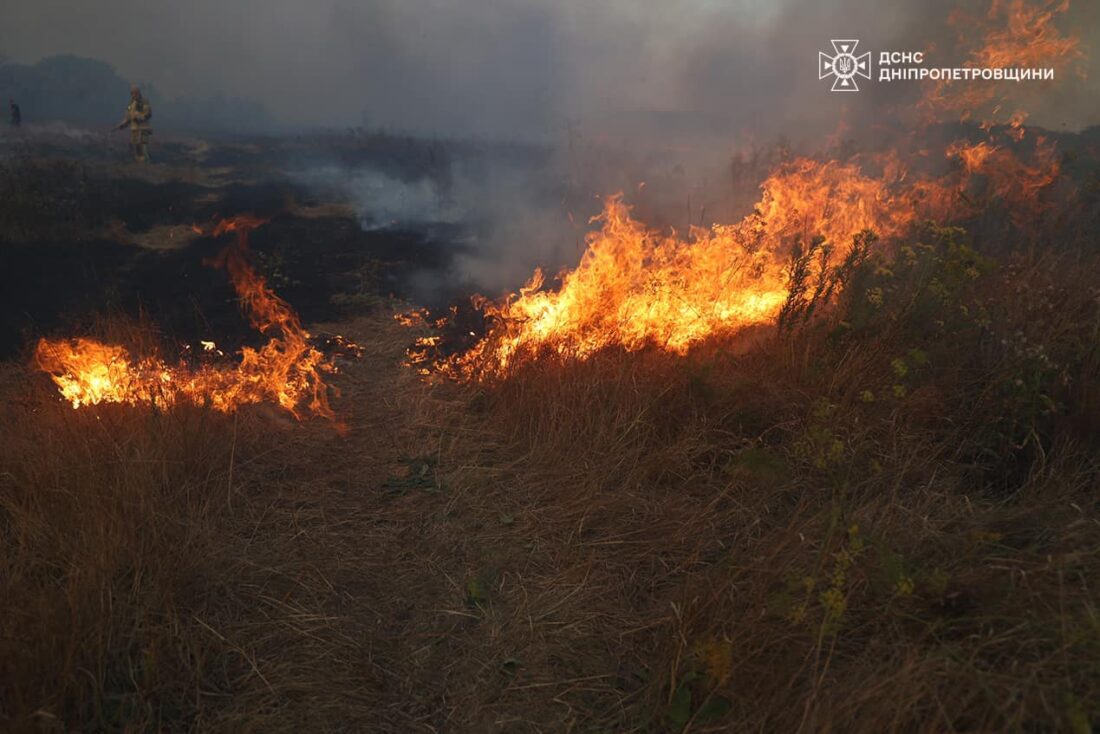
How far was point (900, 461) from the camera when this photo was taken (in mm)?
3191

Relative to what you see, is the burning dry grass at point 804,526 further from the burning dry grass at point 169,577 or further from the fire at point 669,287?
the burning dry grass at point 169,577

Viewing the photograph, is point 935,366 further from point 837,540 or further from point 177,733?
point 177,733

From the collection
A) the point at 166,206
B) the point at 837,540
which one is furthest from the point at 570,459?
the point at 166,206

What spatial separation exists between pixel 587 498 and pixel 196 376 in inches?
140

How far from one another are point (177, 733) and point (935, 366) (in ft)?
14.8

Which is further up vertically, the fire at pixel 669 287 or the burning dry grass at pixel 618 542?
the fire at pixel 669 287

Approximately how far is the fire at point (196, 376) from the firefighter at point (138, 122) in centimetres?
1418

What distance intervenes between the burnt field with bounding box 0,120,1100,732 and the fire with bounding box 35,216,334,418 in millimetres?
37

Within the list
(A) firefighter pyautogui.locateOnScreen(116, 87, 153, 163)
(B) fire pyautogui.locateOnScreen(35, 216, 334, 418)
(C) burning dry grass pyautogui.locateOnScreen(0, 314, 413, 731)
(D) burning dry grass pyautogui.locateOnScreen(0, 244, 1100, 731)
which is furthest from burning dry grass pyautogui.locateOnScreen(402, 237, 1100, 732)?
(A) firefighter pyautogui.locateOnScreen(116, 87, 153, 163)

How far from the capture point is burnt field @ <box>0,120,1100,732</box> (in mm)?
2006

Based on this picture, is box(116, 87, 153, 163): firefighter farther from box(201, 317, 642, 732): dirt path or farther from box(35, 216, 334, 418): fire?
box(201, 317, 642, 732): dirt path

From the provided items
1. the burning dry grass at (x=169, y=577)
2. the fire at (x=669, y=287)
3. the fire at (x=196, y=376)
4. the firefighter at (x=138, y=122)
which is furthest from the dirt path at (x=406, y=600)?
the firefighter at (x=138, y=122)

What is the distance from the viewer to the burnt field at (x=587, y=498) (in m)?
2.01

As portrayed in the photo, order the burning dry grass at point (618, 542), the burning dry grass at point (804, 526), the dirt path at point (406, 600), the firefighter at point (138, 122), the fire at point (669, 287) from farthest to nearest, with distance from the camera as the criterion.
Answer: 1. the firefighter at point (138, 122)
2. the fire at point (669, 287)
3. the dirt path at point (406, 600)
4. the burning dry grass at point (618, 542)
5. the burning dry grass at point (804, 526)
